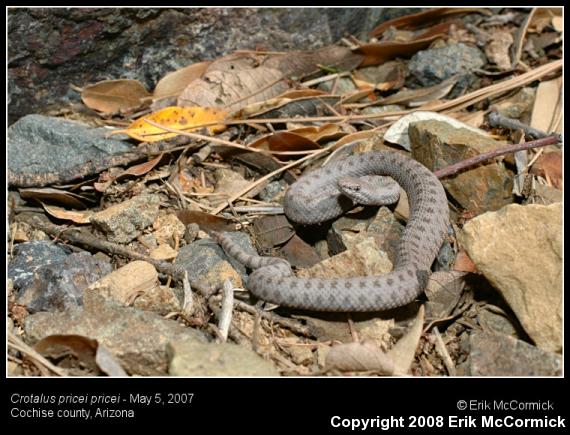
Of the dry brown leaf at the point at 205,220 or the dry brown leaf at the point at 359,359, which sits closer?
the dry brown leaf at the point at 359,359

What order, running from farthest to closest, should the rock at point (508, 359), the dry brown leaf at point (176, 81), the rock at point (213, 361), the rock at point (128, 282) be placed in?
the dry brown leaf at point (176, 81) → the rock at point (128, 282) → the rock at point (508, 359) → the rock at point (213, 361)

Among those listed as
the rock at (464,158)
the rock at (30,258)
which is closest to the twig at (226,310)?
the rock at (30,258)

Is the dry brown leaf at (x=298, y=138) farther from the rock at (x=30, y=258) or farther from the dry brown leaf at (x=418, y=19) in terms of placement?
the rock at (x=30, y=258)

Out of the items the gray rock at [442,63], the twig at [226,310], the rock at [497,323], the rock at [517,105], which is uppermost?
the gray rock at [442,63]

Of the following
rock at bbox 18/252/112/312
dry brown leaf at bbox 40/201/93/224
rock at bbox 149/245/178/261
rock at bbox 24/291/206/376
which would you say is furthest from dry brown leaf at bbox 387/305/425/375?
dry brown leaf at bbox 40/201/93/224

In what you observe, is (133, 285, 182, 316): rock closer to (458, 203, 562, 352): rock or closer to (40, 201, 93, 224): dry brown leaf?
(40, 201, 93, 224): dry brown leaf

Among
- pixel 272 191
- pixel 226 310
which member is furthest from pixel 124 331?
pixel 272 191

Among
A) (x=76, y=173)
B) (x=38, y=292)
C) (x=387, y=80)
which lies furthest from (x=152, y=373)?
(x=387, y=80)

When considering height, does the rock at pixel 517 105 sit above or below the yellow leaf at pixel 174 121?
below
